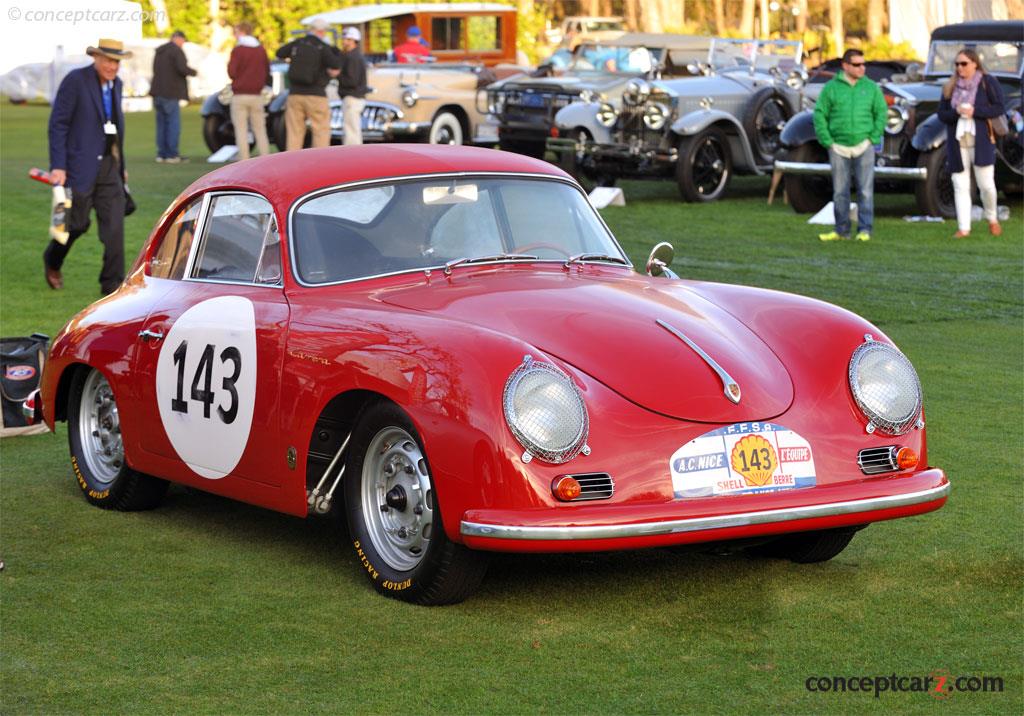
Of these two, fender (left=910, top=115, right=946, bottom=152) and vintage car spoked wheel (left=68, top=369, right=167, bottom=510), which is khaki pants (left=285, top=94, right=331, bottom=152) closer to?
fender (left=910, top=115, right=946, bottom=152)

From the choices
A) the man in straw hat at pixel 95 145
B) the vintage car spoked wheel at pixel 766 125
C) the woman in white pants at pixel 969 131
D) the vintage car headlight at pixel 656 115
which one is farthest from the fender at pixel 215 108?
the man in straw hat at pixel 95 145

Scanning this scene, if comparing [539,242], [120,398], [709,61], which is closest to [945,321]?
[539,242]

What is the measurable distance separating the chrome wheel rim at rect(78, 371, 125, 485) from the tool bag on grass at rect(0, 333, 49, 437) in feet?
3.89

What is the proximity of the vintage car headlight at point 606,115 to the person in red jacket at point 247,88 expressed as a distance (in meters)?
5.77

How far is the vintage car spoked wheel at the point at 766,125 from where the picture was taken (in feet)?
67.0

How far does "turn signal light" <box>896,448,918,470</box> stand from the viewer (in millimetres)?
5305

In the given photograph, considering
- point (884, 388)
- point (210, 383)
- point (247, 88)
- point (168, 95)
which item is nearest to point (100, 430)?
point (210, 383)

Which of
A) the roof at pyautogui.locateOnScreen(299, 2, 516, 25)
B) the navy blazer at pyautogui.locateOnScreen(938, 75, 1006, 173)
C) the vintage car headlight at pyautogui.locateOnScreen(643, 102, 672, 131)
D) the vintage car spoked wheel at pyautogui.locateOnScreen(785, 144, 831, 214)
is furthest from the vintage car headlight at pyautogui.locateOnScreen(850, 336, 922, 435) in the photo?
the roof at pyautogui.locateOnScreen(299, 2, 516, 25)

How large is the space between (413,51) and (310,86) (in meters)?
6.96

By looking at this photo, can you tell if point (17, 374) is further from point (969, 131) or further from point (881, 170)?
point (881, 170)

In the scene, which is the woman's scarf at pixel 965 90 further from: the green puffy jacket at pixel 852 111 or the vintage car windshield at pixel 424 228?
the vintage car windshield at pixel 424 228

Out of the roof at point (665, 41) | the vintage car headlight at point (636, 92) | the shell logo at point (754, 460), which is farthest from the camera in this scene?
the roof at point (665, 41)

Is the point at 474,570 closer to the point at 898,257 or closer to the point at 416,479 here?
the point at 416,479

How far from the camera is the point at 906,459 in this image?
17.5ft
